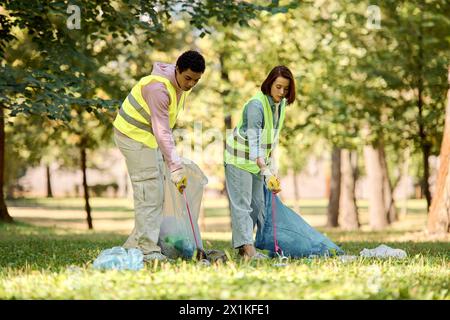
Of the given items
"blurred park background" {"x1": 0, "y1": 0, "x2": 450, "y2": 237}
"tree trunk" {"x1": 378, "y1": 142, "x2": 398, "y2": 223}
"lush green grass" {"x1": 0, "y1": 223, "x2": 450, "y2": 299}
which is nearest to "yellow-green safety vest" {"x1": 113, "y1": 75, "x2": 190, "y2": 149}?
"lush green grass" {"x1": 0, "y1": 223, "x2": 450, "y2": 299}

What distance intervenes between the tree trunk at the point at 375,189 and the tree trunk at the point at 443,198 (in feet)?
34.0

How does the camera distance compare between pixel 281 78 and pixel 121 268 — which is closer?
pixel 121 268

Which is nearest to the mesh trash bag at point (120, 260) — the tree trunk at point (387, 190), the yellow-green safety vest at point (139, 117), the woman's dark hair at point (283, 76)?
the yellow-green safety vest at point (139, 117)

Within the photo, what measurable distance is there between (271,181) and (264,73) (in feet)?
50.4

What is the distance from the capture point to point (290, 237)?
865cm

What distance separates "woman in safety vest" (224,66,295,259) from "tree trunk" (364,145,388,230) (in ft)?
55.9

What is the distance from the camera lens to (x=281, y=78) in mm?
8219

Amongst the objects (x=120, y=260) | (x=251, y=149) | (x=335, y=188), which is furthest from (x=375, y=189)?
(x=120, y=260)

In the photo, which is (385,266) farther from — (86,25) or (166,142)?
(86,25)

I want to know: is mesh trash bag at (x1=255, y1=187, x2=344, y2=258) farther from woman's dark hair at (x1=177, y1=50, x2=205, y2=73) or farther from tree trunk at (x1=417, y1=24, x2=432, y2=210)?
tree trunk at (x1=417, y1=24, x2=432, y2=210)

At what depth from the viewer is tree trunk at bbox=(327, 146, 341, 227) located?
26.0m

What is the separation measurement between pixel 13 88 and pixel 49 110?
602 millimetres
